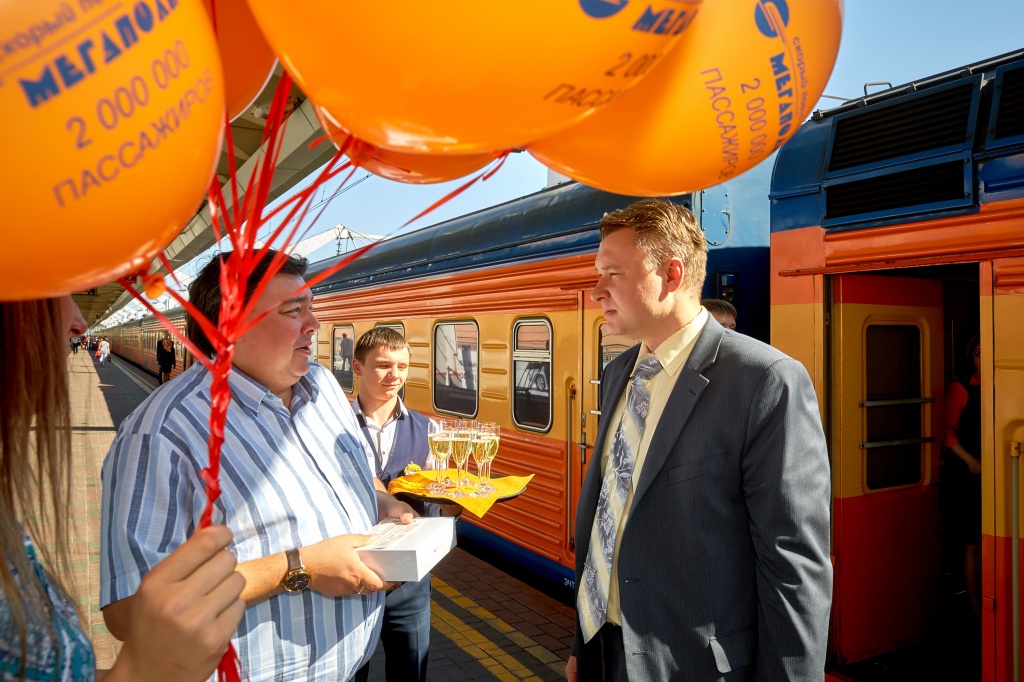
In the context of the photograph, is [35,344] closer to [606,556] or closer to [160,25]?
[160,25]

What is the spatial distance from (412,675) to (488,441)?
109 centimetres

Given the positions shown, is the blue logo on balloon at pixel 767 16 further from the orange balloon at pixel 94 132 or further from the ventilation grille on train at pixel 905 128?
the ventilation grille on train at pixel 905 128

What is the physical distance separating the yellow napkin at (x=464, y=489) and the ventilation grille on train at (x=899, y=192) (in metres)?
1.89

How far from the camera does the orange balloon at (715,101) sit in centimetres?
129

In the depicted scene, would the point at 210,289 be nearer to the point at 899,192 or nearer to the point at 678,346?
the point at 678,346

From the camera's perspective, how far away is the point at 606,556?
205 centimetres

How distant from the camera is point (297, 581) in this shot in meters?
1.59

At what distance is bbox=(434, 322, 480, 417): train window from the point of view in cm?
562

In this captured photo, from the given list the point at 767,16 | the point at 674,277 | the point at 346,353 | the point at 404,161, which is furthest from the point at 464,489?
the point at 346,353

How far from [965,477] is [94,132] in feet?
13.6

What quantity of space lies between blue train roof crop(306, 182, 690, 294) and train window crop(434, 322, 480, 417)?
0.53 metres

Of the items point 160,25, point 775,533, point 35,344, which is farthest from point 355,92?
point 775,533

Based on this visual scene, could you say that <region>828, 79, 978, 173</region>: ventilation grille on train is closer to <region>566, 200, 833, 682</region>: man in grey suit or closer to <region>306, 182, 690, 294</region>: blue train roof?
<region>306, 182, 690, 294</region>: blue train roof

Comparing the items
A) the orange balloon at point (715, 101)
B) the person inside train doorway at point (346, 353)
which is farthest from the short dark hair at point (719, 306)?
the person inside train doorway at point (346, 353)
